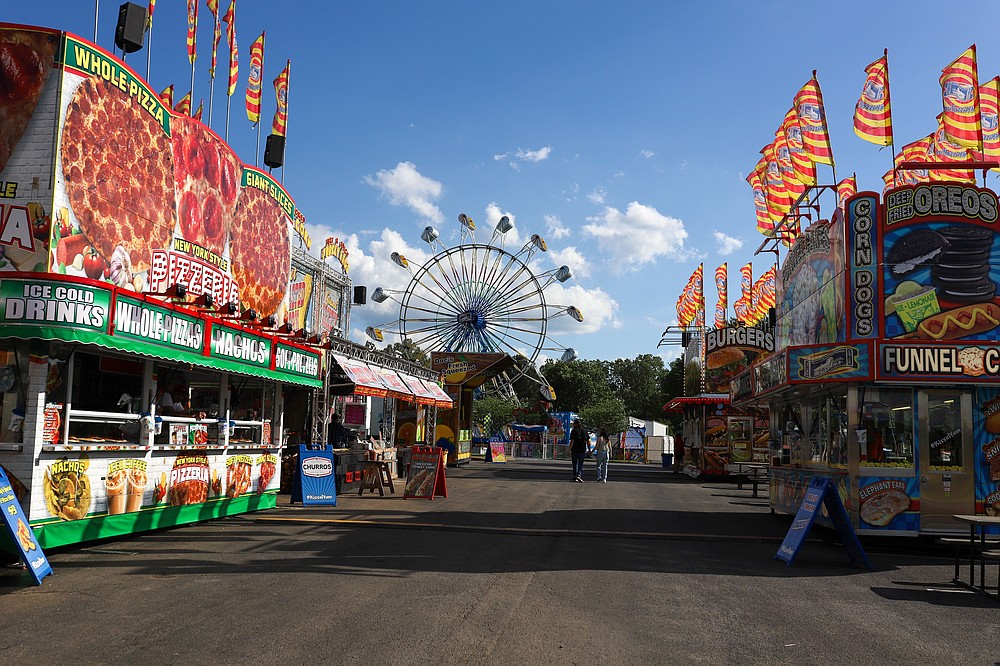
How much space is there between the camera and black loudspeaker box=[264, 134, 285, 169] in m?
19.5

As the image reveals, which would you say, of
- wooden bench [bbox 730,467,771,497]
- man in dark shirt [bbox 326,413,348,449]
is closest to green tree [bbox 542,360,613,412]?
wooden bench [bbox 730,467,771,497]

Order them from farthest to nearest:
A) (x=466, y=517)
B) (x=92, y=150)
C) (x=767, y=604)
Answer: (x=466, y=517)
(x=92, y=150)
(x=767, y=604)

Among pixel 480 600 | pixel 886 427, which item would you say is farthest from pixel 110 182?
pixel 886 427

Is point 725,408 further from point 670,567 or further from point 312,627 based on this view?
point 312,627

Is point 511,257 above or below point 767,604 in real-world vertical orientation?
above

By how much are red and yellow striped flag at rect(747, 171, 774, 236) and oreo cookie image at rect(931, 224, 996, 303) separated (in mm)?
6994

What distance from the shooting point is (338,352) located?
20.6 meters

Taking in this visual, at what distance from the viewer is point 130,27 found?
1362 centimetres

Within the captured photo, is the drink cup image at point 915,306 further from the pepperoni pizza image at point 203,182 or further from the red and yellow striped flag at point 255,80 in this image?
the red and yellow striped flag at point 255,80

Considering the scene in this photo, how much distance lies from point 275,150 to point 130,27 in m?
6.02

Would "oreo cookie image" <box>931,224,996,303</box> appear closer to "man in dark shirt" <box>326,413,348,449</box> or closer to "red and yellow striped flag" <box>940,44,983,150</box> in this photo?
"red and yellow striped flag" <box>940,44,983,150</box>

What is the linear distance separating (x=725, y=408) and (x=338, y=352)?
17.3m

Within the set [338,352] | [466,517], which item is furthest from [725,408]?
[466,517]

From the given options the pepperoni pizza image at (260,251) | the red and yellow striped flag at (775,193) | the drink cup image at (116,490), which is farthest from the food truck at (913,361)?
the pepperoni pizza image at (260,251)
